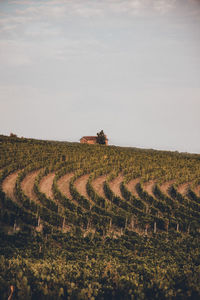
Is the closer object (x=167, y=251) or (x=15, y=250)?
(x=15, y=250)

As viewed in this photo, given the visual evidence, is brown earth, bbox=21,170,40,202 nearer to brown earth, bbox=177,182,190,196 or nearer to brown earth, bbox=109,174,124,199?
brown earth, bbox=109,174,124,199

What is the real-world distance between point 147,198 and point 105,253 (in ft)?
52.0

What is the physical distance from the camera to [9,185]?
35.4 meters

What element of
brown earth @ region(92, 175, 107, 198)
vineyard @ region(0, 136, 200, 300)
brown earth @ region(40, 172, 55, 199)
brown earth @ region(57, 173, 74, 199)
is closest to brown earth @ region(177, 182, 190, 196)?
vineyard @ region(0, 136, 200, 300)

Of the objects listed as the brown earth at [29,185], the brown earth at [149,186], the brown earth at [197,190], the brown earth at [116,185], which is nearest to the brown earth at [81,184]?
the brown earth at [116,185]

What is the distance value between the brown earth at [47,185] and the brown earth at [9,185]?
3560mm

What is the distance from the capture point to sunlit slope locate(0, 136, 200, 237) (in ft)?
80.5

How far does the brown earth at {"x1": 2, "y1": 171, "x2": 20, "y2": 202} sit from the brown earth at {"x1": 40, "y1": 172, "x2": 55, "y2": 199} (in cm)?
356

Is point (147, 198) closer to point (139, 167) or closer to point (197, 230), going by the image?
point (197, 230)

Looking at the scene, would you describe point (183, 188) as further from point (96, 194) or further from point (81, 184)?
point (96, 194)

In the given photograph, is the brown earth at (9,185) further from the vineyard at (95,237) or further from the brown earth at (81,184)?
the brown earth at (81,184)

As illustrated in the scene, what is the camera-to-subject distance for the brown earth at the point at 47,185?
33.2m

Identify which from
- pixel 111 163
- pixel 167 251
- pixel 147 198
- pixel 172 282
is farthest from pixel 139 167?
pixel 172 282

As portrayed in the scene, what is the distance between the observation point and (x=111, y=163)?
53.1 metres
